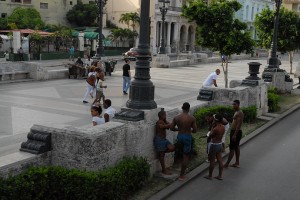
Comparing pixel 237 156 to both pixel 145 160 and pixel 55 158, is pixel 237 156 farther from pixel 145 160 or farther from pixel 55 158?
pixel 55 158

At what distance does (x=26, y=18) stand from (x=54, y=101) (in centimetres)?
3390

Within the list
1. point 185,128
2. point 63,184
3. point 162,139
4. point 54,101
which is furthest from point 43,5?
point 63,184

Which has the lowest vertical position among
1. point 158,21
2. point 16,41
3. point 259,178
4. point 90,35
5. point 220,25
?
point 259,178

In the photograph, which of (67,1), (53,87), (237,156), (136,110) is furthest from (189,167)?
(67,1)

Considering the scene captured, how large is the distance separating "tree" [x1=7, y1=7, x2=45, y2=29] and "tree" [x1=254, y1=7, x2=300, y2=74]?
93.4ft

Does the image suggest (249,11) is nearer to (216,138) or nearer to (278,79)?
(278,79)

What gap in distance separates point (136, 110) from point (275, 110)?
10145 mm

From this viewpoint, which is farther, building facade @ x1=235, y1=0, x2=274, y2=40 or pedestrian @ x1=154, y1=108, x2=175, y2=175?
building facade @ x1=235, y1=0, x2=274, y2=40

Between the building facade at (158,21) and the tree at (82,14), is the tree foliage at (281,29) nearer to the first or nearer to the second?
the building facade at (158,21)

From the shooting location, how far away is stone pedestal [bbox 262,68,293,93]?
1969cm

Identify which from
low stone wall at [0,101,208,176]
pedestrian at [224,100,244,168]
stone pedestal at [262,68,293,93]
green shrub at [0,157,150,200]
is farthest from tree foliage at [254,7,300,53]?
green shrub at [0,157,150,200]

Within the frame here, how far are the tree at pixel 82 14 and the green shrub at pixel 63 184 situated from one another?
49475mm

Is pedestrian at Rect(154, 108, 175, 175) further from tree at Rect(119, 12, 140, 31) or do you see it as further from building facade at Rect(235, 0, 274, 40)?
building facade at Rect(235, 0, 274, 40)

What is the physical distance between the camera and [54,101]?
15.5 meters
